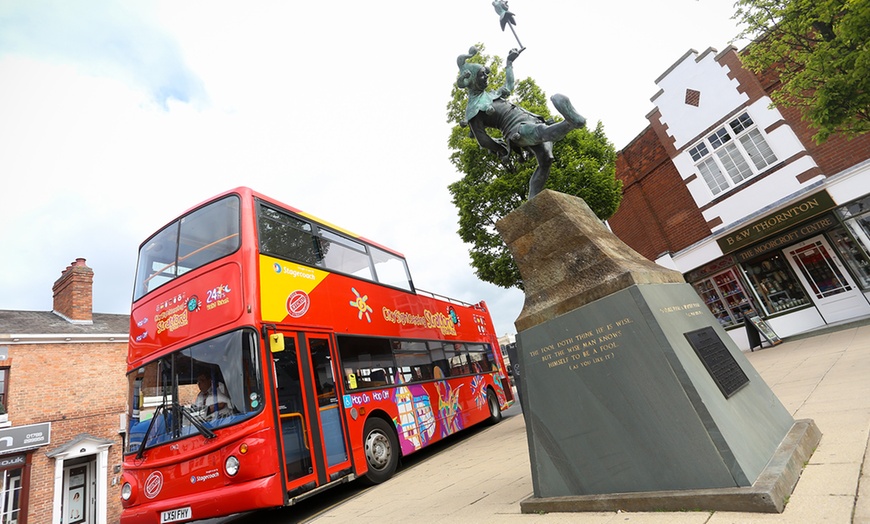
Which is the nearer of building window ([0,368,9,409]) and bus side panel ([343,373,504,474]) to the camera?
bus side panel ([343,373,504,474])

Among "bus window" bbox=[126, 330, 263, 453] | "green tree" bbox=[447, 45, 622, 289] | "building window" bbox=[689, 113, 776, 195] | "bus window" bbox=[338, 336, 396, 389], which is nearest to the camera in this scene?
"bus window" bbox=[126, 330, 263, 453]

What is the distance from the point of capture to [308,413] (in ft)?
18.2

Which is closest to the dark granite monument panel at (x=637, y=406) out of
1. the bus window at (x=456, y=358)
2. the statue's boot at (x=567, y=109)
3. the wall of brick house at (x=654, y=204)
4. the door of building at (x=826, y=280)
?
the statue's boot at (x=567, y=109)

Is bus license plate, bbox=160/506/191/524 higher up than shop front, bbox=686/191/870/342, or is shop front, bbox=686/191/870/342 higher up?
shop front, bbox=686/191/870/342

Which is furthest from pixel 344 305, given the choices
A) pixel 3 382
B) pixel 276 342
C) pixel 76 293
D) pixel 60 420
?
pixel 76 293

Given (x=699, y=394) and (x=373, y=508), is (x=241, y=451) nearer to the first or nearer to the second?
(x=373, y=508)

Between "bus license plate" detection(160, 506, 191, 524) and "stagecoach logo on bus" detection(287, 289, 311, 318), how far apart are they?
8.51 ft

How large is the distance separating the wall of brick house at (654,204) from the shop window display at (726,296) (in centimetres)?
151

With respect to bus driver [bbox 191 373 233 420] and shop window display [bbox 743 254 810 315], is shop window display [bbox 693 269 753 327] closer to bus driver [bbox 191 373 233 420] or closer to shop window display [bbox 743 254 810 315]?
shop window display [bbox 743 254 810 315]

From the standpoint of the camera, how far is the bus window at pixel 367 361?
6.69 m

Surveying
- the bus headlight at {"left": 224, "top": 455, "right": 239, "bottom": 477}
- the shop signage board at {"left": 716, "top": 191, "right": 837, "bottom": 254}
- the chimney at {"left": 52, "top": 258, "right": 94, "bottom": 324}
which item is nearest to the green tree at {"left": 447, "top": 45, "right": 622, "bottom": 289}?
the shop signage board at {"left": 716, "top": 191, "right": 837, "bottom": 254}

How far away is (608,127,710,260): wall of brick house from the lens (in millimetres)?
14430

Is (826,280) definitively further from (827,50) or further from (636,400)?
(636,400)

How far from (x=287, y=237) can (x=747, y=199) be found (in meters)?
13.8
